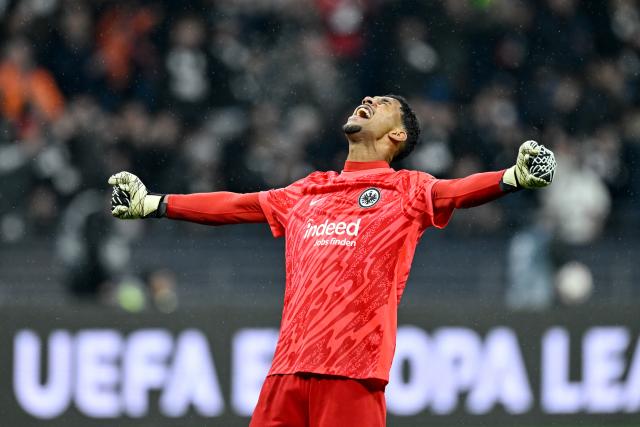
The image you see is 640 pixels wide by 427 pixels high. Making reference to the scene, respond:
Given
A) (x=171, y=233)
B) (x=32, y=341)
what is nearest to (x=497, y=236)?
(x=171, y=233)

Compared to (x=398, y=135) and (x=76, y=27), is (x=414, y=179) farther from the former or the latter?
(x=76, y=27)

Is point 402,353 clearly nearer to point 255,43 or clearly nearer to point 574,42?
point 255,43

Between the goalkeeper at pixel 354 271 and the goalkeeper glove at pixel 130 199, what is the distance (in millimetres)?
610

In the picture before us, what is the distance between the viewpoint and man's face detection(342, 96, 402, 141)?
561cm

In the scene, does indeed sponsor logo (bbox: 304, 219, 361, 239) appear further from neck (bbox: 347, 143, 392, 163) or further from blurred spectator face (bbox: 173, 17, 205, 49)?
blurred spectator face (bbox: 173, 17, 205, 49)

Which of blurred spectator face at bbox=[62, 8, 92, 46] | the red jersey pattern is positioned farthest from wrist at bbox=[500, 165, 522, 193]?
blurred spectator face at bbox=[62, 8, 92, 46]

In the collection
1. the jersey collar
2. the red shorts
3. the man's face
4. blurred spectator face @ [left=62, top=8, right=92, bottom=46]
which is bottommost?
the red shorts

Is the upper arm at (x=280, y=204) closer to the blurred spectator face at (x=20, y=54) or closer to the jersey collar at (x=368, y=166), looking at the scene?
the jersey collar at (x=368, y=166)

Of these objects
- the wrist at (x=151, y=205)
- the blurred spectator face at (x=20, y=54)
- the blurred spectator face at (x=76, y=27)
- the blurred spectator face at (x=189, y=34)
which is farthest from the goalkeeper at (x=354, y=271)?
the blurred spectator face at (x=76, y=27)

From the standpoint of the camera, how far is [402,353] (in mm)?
10320

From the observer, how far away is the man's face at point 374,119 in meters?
5.61

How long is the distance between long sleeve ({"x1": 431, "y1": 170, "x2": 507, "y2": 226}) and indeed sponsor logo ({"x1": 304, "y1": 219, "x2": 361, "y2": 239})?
0.33 meters

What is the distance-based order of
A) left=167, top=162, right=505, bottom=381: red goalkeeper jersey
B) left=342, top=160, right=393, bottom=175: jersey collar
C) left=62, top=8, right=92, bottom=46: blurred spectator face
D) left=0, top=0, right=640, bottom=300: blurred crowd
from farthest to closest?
1. left=62, top=8, right=92, bottom=46: blurred spectator face
2. left=0, top=0, right=640, bottom=300: blurred crowd
3. left=342, top=160, right=393, bottom=175: jersey collar
4. left=167, top=162, right=505, bottom=381: red goalkeeper jersey

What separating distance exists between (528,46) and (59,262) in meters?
5.37
